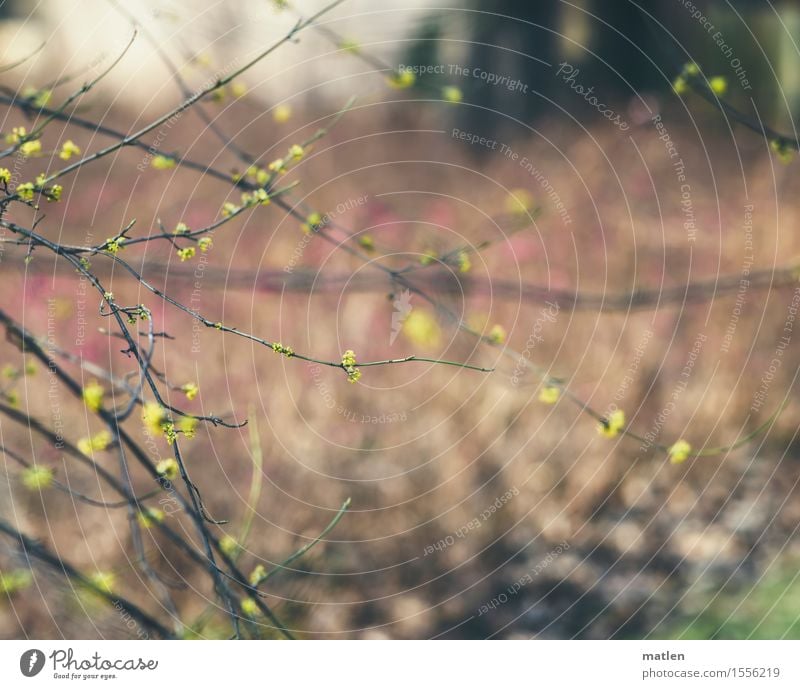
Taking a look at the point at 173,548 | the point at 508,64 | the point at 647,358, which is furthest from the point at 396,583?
the point at 508,64

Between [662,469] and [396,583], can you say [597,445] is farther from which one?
[396,583]

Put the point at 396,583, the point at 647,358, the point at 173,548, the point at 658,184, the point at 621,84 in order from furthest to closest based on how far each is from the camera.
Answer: the point at 621,84, the point at 658,184, the point at 647,358, the point at 396,583, the point at 173,548

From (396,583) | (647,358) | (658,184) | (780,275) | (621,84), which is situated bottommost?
(396,583)

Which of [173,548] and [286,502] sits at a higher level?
[286,502]

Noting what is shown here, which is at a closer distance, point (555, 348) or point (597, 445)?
point (597, 445)
